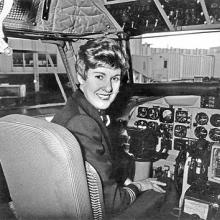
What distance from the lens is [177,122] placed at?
217cm

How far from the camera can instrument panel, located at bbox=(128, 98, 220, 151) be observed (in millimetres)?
1979

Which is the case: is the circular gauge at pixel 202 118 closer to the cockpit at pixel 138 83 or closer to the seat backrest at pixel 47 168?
the cockpit at pixel 138 83

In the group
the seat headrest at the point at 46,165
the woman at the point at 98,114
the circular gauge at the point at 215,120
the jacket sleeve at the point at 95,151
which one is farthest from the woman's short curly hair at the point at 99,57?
the circular gauge at the point at 215,120

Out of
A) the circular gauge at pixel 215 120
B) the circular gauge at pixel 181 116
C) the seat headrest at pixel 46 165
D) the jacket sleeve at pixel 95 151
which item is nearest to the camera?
the seat headrest at pixel 46 165

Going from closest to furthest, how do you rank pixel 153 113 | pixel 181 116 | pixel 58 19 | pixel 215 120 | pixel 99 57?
pixel 99 57 → pixel 58 19 → pixel 215 120 → pixel 181 116 → pixel 153 113

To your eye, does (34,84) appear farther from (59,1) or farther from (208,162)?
(208,162)

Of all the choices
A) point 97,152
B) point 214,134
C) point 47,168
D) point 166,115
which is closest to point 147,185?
point 97,152

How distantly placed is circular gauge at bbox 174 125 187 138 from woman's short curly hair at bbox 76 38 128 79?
3.44 ft

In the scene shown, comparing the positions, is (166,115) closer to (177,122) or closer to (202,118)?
(177,122)

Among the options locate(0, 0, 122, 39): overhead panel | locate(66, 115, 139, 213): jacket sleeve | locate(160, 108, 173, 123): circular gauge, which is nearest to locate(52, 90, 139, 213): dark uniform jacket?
locate(66, 115, 139, 213): jacket sleeve

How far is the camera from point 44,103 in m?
1.62

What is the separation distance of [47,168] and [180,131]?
1552 millimetres

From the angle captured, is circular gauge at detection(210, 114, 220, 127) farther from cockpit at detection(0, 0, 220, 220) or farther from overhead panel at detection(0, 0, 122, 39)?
overhead panel at detection(0, 0, 122, 39)

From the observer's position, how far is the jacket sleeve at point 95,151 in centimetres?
92
